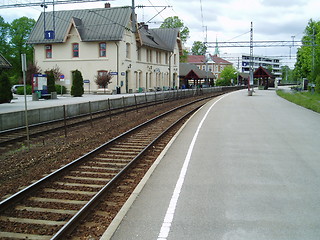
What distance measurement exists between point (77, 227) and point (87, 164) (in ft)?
12.8

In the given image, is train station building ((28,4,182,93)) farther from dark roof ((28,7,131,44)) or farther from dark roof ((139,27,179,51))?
dark roof ((139,27,179,51))

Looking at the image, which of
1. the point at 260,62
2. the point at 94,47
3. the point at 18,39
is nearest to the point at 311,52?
the point at 94,47

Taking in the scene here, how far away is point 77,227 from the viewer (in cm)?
518

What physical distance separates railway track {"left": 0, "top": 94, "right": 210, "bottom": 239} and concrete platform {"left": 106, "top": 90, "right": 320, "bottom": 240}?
0.62m

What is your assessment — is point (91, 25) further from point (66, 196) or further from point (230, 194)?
point (230, 194)

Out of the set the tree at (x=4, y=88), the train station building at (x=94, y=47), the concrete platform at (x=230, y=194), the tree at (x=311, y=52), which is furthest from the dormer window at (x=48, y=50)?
the concrete platform at (x=230, y=194)

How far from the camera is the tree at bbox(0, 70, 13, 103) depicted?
26.3 meters

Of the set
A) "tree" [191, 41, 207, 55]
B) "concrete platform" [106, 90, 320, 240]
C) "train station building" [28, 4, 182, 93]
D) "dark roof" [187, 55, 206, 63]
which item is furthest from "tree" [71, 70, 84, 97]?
"dark roof" [187, 55, 206, 63]

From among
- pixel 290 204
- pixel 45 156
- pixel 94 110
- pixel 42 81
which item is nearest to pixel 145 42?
pixel 42 81

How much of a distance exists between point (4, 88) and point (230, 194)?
24.1 m

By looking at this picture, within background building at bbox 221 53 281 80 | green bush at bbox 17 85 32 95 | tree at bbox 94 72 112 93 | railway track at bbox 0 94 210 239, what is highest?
background building at bbox 221 53 281 80

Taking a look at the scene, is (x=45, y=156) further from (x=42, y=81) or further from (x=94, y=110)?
(x=42, y=81)

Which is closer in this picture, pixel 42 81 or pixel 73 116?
pixel 73 116

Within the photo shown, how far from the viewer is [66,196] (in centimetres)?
658
